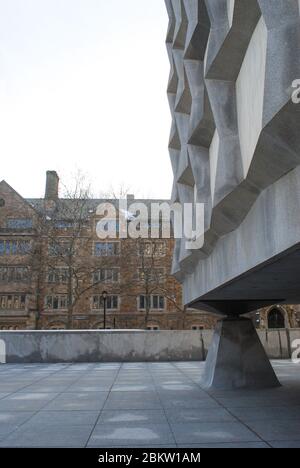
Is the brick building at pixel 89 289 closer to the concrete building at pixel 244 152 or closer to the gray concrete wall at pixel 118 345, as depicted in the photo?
the gray concrete wall at pixel 118 345

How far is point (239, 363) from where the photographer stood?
1084 cm

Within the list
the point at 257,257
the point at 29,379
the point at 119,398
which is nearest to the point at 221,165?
the point at 257,257

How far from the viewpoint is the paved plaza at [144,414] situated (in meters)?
5.74

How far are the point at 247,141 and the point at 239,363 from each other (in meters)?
7.04

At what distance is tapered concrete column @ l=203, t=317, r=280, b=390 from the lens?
1070 cm

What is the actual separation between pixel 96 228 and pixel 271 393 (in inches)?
1536

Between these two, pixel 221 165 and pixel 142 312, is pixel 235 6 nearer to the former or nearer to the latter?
pixel 221 165

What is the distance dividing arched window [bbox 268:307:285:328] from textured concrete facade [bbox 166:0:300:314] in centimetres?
4254

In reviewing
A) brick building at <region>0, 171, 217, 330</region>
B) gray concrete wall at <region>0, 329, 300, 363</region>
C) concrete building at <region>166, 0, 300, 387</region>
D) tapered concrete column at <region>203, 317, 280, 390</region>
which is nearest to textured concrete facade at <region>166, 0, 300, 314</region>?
concrete building at <region>166, 0, 300, 387</region>

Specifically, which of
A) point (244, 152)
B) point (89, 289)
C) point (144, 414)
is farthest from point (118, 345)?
point (89, 289)

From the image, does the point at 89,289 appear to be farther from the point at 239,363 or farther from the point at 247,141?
the point at 247,141

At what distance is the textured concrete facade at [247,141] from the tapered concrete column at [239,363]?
141 centimetres

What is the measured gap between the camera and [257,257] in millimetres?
5512

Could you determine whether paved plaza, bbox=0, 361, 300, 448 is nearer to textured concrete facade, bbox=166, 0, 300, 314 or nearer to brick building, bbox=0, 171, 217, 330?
textured concrete facade, bbox=166, 0, 300, 314
